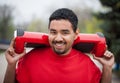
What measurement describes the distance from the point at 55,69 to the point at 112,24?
1501 centimetres

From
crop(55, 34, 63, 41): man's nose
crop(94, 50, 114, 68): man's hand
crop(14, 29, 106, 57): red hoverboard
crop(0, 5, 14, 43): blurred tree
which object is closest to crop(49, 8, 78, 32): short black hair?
crop(55, 34, 63, 41): man's nose

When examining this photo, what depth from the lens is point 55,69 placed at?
3.29 m

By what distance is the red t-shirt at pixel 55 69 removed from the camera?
10.7 ft

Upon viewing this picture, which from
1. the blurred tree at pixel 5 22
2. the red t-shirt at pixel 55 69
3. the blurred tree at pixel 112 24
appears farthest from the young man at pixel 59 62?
the blurred tree at pixel 5 22

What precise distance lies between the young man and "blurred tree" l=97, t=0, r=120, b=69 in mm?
13816

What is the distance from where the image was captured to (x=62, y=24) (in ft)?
10.4

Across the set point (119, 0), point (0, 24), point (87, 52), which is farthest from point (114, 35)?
point (0, 24)

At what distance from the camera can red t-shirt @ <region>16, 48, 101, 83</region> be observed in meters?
3.27

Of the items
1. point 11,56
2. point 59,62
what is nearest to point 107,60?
point 59,62

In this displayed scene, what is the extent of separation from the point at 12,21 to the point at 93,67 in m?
32.5

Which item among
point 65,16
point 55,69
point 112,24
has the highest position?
point 65,16

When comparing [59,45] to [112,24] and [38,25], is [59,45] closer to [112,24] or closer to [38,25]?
[112,24]

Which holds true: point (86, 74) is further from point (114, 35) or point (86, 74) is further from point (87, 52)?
point (114, 35)

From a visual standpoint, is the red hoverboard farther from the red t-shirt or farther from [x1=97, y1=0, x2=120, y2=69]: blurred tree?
[x1=97, y1=0, x2=120, y2=69]: blurred tree
